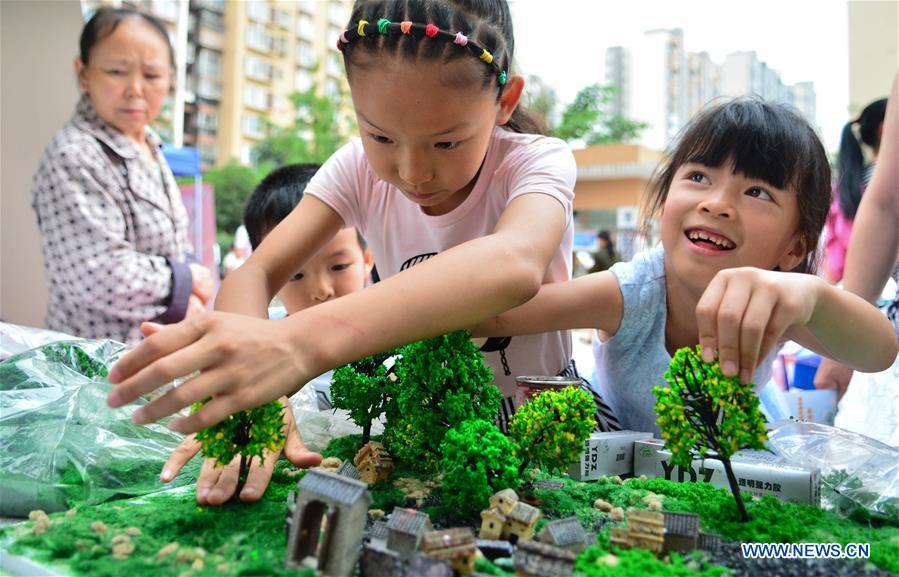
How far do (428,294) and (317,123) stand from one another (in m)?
17.6

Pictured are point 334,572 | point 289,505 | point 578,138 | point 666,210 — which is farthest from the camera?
point 578,138

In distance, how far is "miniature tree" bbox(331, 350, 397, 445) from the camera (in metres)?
1.41

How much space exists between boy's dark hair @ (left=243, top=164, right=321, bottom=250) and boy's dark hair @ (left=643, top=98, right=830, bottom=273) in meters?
1.59

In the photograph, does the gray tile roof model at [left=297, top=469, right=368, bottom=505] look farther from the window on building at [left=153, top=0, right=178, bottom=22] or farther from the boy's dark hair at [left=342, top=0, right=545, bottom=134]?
the window on building at [left=153, top=0, right=178, bottom=22]

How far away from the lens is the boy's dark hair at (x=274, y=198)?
284cm

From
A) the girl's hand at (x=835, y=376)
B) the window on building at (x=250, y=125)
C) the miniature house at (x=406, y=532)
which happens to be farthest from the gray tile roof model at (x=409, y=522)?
the window on building at (x=250, y=125)

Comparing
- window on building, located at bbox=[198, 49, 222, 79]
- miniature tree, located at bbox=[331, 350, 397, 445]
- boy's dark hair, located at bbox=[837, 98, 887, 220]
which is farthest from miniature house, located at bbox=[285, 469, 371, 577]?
window on building, located at bbox=[198, 49, 222, 79]

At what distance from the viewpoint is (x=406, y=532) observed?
3.19 ft

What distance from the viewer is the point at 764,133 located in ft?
5.80

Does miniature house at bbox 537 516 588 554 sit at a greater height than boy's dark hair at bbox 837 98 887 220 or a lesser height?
lesser

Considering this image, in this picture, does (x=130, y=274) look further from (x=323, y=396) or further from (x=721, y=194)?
(x=721, y=194)

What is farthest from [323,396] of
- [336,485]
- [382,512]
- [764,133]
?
[764,133]

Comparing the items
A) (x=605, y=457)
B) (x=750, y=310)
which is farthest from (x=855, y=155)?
(x=750, y=310)

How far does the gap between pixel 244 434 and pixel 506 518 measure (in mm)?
448
